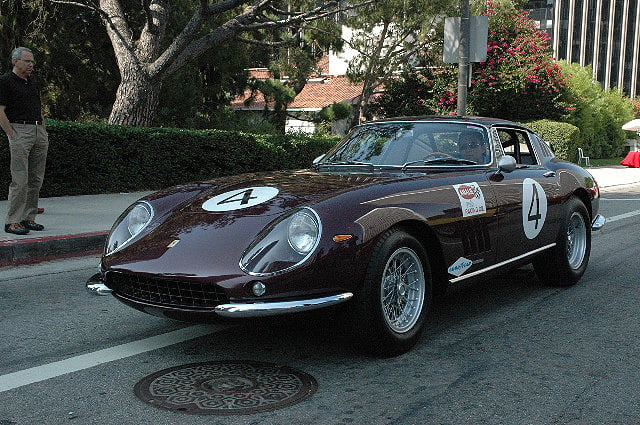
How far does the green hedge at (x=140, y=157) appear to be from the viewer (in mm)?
11727

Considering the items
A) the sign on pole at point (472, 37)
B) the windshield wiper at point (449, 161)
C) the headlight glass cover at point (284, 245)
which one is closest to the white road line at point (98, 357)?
the headlight glass cover at point (284, 245)

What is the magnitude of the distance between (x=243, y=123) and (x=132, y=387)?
55.9 ft

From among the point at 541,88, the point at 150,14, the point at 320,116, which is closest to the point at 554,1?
the point at 541,88

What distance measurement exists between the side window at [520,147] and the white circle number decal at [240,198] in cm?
249

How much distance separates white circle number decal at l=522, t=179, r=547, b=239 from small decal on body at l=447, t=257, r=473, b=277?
3.01 ft

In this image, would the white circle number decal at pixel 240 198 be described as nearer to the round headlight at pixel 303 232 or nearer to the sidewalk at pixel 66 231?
the round headlight at pixel 303 232

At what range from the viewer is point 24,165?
7836mm

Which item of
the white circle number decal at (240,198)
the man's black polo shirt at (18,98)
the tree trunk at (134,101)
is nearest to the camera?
the white circle number decal at (240,198)

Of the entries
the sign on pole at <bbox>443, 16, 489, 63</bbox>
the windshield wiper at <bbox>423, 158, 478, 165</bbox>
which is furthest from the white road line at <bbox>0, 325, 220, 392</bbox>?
the sign on pole at <bbox>443, 16, 489, 63</bbox>

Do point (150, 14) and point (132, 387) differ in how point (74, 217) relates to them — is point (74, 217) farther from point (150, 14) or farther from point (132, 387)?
point (150, 14)

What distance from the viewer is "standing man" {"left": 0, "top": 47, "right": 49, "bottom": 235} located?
7707mm

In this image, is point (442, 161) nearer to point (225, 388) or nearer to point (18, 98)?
point (225, 388)

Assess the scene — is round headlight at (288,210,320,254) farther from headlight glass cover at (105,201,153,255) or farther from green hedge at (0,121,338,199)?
green hedge at (0,121,338,199)

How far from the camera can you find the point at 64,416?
10.7 ft
